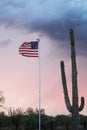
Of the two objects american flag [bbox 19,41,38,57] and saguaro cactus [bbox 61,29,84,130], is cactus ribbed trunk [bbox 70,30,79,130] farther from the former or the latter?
american flag [bbox 19,41,38,57]

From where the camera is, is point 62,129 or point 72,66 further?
point 62,129

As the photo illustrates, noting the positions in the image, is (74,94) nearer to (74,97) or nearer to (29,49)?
(74,97)

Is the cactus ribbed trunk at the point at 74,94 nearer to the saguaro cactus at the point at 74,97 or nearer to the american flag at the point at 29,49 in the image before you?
the saguaro cactus at the point at 74,97

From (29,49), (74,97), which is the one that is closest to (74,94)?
→ (74,97)

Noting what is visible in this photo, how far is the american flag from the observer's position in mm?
34750

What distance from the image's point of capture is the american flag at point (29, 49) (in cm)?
3475

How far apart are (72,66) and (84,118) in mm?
32655

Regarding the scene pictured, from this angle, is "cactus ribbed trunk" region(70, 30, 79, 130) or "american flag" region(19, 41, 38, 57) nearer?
"cactus ribbed trunk" region(70, 30, 79, 130)

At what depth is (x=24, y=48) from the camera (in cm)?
3512

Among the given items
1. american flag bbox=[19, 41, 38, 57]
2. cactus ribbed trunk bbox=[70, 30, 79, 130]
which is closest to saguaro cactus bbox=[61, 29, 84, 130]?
cactus ribbed trunk bbox=[70, 30, 79, 130]

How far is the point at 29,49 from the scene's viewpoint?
35.6 metres

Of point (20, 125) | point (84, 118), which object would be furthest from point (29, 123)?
point (84, 118)

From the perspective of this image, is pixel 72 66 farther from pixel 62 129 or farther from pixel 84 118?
pixel 84 118

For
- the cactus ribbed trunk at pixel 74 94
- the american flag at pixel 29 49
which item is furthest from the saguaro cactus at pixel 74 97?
the american flag at pixel 29 49
